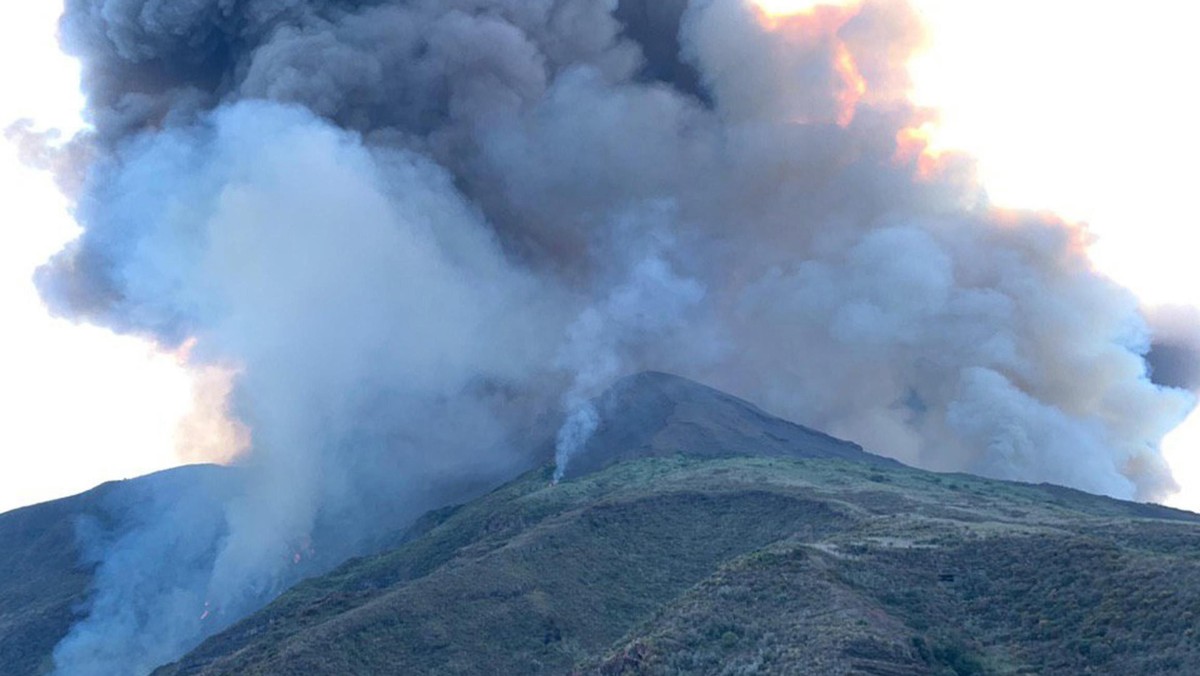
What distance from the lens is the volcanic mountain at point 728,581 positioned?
1300 inches

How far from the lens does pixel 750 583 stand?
37719mm

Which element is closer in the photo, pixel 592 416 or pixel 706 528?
pixel 706 528

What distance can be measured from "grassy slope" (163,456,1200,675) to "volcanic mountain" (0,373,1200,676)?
96 millimetres

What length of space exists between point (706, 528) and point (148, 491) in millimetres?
46689

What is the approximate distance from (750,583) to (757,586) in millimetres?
436

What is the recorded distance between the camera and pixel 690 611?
36812 mm

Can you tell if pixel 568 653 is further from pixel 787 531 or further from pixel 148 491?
pixel 148 491

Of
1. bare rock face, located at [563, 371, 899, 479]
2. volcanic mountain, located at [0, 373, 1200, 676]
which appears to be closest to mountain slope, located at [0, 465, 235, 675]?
volcanic mountain, located at [0, 373, 1200, 676]

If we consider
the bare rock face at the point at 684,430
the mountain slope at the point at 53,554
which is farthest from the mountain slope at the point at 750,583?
the mountain slope at the point at 53,554

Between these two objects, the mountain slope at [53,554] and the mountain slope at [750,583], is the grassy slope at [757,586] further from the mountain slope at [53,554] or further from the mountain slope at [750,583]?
the mountain slope at [53,554]

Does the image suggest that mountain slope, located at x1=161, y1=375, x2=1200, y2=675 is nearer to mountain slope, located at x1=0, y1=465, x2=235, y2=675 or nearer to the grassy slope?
the grassy slope

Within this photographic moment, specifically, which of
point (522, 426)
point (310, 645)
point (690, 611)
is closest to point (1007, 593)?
point (690, 611)

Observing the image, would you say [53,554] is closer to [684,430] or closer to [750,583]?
[684,430]

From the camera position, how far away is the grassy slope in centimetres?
3281
